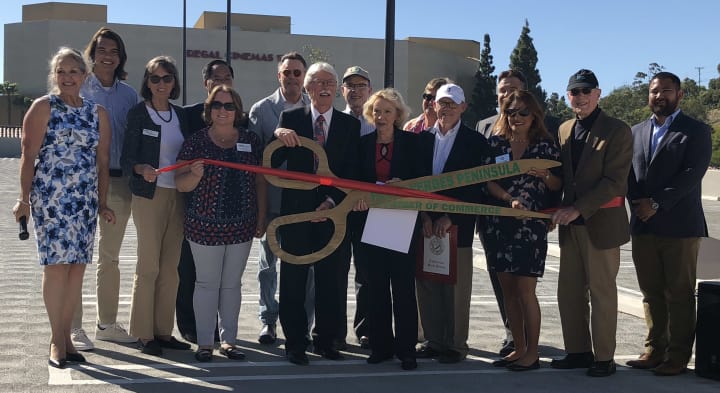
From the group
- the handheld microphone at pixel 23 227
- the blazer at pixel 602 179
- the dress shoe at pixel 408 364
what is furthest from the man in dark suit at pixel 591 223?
the handheld microphone at pixel 23 227

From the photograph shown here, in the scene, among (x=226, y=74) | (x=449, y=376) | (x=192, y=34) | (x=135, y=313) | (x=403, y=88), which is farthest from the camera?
(x=403, y=88)

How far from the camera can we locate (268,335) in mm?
6426

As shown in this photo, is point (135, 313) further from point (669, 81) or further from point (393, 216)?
point (669, 81)

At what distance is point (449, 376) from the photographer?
555 cm

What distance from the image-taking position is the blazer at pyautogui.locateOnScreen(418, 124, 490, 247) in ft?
19.2

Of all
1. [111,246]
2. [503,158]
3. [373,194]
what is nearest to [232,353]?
[111,246]

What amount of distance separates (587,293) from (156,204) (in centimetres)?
322

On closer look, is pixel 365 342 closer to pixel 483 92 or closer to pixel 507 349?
pixel 507 349

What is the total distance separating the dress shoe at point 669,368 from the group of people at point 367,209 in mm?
12

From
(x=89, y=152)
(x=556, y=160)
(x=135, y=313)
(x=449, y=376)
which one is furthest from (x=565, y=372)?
(x=89, y=152)

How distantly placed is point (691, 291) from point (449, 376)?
182cm

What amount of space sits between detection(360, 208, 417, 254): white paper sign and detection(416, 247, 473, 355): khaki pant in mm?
501

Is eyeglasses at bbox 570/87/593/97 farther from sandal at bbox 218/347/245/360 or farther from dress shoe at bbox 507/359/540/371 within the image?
sandal at bbox 218/347/245/360

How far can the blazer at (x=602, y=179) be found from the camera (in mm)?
5477
